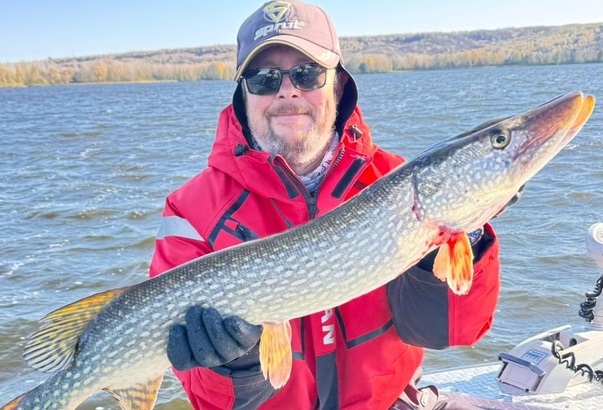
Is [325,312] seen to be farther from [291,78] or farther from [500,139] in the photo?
[291,78]

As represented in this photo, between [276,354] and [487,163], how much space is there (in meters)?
1.06

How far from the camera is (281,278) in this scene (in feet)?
7.68

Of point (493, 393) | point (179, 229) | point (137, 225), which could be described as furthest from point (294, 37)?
point (137, 225)

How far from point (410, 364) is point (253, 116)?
1383 millimetres

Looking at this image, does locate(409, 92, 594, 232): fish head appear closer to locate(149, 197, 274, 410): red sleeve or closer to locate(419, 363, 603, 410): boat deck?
locate(149, 197, 274, 410): red sleeve

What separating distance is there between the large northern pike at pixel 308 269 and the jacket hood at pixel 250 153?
0.44m

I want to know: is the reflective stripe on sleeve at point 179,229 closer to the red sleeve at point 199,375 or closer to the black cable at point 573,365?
the red sleeve at point 199,375

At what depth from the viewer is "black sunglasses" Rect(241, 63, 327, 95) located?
296 centimetres

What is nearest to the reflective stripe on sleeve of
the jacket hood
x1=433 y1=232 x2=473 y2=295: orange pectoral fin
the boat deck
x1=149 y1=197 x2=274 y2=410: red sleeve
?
x1=149 y1=197 x2=274 y2=410: red sleeve

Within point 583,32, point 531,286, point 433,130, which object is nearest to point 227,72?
point 583,32

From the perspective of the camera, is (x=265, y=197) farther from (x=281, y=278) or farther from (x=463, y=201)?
(x=463, y=201)

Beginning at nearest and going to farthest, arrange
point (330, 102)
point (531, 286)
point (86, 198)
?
point (330, 102)
point (531, 286)
point (86, 198)

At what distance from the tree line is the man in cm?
5144

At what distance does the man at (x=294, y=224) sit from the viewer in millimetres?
2492
